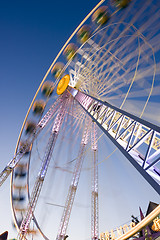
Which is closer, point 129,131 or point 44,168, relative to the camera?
point 129,131

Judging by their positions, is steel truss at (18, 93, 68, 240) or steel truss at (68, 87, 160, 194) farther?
steel truss at (18, 93, 68, 240)

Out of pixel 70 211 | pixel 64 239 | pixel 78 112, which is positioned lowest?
pixel 64 239

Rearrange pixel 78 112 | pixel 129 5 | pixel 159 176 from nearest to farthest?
pixel 159 176, pixel 129 5, pixel 78 112

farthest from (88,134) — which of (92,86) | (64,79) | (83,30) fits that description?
(83,30)

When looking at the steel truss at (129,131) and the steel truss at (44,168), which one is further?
the steel truss at (44,168)

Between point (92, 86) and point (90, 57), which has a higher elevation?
point (90, 57)

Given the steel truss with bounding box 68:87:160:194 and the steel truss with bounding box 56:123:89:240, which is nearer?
the steel truss with bounding box 68:87:160:194

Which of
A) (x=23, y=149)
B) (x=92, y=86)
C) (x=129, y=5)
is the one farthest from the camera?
(x=23, y=149)

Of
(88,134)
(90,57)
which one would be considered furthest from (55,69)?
(88,134)

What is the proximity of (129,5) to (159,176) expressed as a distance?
27.6 feet

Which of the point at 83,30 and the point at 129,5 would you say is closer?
the point at 129,5

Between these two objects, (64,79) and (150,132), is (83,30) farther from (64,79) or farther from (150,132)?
(150,132)

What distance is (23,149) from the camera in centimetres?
1291

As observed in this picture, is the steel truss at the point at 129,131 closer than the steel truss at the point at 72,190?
Yes
